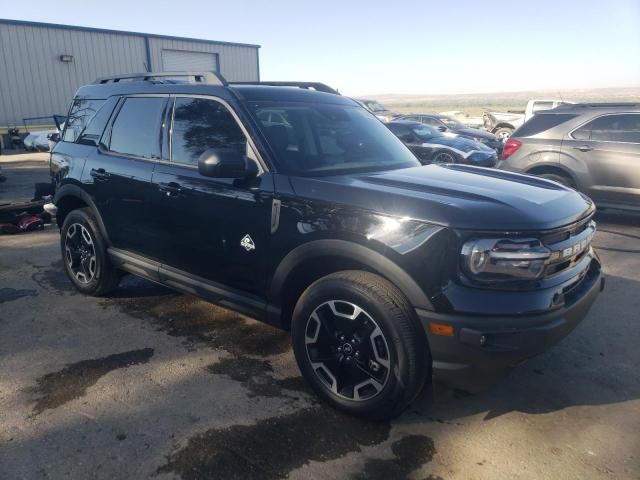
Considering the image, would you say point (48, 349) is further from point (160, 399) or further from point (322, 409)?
point (322, 409)

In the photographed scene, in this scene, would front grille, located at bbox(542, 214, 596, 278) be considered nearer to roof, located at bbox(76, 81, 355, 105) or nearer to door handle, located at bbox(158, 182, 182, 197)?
roof, located at bbox(76, 81, 355, 105)

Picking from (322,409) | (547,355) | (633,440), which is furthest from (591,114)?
Result: (322,409)

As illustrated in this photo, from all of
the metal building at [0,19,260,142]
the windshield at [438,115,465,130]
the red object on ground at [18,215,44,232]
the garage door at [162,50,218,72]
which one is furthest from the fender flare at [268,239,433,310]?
the garage door at [162,50,218,72]

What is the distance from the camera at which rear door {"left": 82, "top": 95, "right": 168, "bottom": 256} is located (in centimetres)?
386

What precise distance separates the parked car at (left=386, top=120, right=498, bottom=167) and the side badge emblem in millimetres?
9143

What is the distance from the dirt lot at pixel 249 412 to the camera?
2475 mm

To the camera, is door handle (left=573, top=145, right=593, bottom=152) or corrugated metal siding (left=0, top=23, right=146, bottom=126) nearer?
door handle (left=573, top=145, right=593, bottom=152)

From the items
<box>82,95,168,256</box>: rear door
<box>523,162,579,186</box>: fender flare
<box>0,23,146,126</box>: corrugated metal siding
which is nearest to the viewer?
<box>82,95,168,256</box>: rear door

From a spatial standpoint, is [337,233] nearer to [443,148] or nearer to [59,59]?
[443,148]

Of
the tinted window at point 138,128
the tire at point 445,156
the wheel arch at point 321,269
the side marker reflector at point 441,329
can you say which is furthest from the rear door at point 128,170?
the tire at point 445,156

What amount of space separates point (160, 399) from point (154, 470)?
65 centimetres

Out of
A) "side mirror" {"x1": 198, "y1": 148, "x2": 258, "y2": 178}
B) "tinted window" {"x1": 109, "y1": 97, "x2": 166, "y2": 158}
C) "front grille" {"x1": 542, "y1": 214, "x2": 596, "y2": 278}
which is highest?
"tinted window" {"x1": 109, "y1": 97, "x2": 166, "y2": 158}

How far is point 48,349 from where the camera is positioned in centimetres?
367

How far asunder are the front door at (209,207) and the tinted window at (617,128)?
6.36m
